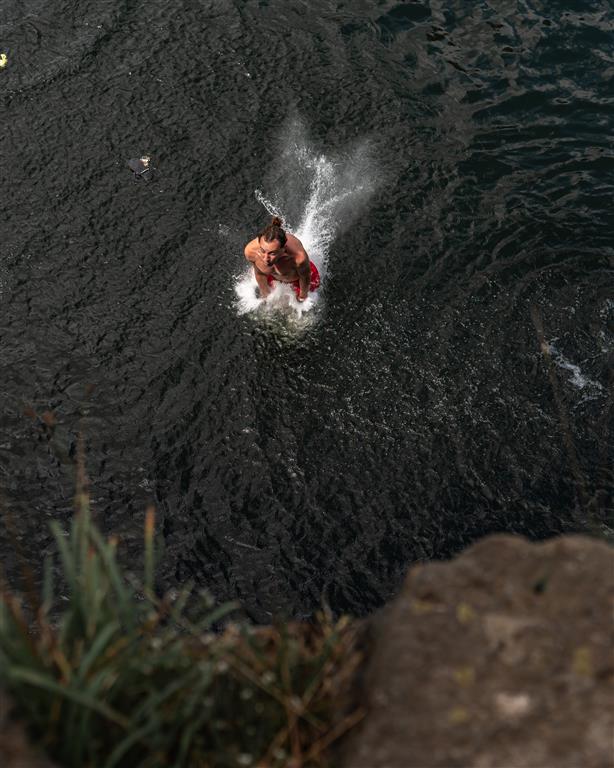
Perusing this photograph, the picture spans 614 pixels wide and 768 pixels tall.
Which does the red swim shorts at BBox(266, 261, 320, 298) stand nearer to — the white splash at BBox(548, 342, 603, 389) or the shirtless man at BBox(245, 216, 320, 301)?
the shirtless man at BBox(245, 216, 320, 301)

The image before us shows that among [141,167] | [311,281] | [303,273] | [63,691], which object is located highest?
[63,691]

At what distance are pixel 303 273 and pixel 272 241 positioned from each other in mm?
939

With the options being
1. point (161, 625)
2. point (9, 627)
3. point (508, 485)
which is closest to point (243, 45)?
point (508, 485)

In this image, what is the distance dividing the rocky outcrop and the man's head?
6217mm

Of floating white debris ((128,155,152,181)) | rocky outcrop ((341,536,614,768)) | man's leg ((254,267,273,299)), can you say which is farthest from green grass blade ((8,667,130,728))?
floating white debris ((128,155,152,181))

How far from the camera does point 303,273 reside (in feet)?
35.0

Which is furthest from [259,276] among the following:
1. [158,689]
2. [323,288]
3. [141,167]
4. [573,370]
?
[158,689]

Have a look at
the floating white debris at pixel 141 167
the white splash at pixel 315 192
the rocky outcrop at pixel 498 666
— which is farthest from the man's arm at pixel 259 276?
the rocky outcrop at pixel 498 666

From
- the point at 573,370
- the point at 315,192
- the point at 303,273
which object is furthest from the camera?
the point at 315,192

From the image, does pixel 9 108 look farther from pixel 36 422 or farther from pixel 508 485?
pixel 508 485

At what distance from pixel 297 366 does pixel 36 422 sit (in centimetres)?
319

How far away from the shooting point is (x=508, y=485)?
30.8 feet

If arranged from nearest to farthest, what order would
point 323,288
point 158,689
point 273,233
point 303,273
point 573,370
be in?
point 158,689 → point 273,233 → point 573,370 → point 303,273 → point 323,288

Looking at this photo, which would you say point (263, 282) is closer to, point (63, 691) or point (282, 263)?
point (282, 263)
